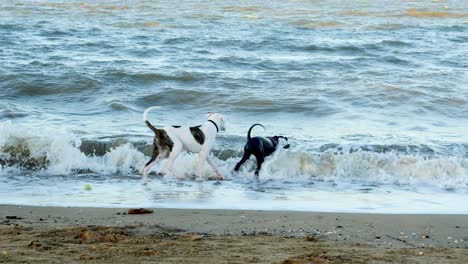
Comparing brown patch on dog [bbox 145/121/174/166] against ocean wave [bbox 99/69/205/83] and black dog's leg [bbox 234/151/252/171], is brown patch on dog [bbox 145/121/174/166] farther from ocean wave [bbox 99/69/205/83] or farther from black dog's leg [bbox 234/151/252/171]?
ocean wave [bbox 99/69/205/83]

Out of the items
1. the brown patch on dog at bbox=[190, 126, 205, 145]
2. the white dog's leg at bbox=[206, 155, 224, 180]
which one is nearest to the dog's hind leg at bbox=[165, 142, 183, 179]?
the brown patch on dog at bbox=[190, 126, 205, 145]

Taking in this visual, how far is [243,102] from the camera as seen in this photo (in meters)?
14.8

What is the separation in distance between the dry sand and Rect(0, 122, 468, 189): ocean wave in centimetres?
263

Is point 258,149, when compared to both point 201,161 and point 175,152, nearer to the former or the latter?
point 201,161

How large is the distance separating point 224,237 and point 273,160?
14.3 ft

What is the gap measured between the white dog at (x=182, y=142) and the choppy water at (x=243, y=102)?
1.06 ft

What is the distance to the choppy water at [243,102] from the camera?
9.43 m

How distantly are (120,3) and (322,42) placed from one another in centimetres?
1128

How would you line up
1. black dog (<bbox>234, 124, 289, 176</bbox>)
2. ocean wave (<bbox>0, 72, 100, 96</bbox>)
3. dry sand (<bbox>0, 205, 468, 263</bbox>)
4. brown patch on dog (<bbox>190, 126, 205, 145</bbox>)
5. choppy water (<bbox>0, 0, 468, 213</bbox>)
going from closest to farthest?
dry sand (<bbox>0, 205, 468, 263</bbox>), choppy water (<bbox>0, 0, 468, 213</bbox>), brown patch on dog (<bbox>190, 126, 205, 145</bbox>), black dog (<bbox>234, 124, 289, 176</bbox>), ocean wave (<bbox>0, 72, 100, 96</bbox>)

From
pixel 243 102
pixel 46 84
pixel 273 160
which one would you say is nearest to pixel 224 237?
pixel 273 160

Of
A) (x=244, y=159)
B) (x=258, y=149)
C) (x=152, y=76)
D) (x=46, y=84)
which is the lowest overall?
(x=244, y=159)

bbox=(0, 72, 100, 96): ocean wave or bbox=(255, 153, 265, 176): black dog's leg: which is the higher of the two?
bbox=(0, 72, 100, 96): ocean wave

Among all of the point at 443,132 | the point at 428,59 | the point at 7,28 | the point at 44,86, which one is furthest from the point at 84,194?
the point at 7,28

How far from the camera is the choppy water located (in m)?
9.43
